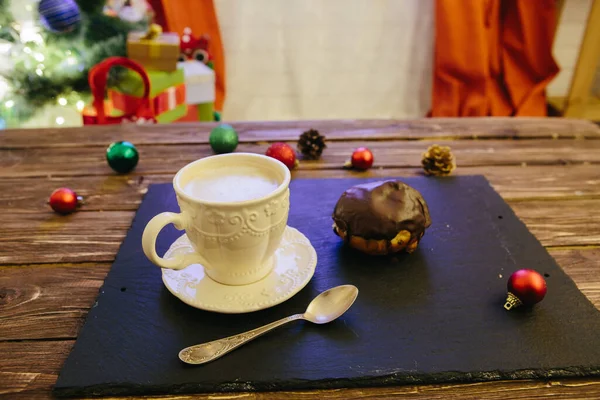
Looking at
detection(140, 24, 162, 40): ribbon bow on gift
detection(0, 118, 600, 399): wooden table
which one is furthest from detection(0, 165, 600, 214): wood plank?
detection(140, 24, 162, 40): ribbon bow on gift

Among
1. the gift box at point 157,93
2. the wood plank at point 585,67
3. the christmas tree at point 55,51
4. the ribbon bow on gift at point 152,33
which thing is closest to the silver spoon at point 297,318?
the gift box at point 157,93

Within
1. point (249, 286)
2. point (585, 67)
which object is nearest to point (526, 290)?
point (249, 286)

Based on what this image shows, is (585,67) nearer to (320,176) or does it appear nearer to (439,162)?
(439,162)

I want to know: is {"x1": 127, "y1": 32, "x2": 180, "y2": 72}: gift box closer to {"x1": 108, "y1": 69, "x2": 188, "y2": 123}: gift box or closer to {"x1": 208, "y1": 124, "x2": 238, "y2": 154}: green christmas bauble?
{"x1": 108, "y1": 69, "x2": 188, "y2": 123}: gift box

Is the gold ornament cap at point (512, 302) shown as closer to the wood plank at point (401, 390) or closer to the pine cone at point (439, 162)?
the wood plank at point (401, 390)

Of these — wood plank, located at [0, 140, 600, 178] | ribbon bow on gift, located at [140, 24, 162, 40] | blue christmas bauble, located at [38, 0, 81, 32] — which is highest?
blue christmas bauble, located at [38, 0, 81, 32]

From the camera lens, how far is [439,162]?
831 millimetres

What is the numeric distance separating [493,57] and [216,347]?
1976 mm

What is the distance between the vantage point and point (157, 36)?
1.51m

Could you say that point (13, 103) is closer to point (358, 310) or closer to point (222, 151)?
point (222, 151)

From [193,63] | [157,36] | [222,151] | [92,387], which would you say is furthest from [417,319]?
[193,63]

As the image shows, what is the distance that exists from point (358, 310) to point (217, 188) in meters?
0.21

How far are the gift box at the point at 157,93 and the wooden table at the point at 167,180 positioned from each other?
45 centimetres

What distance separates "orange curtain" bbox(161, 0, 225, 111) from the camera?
6.20 ft
